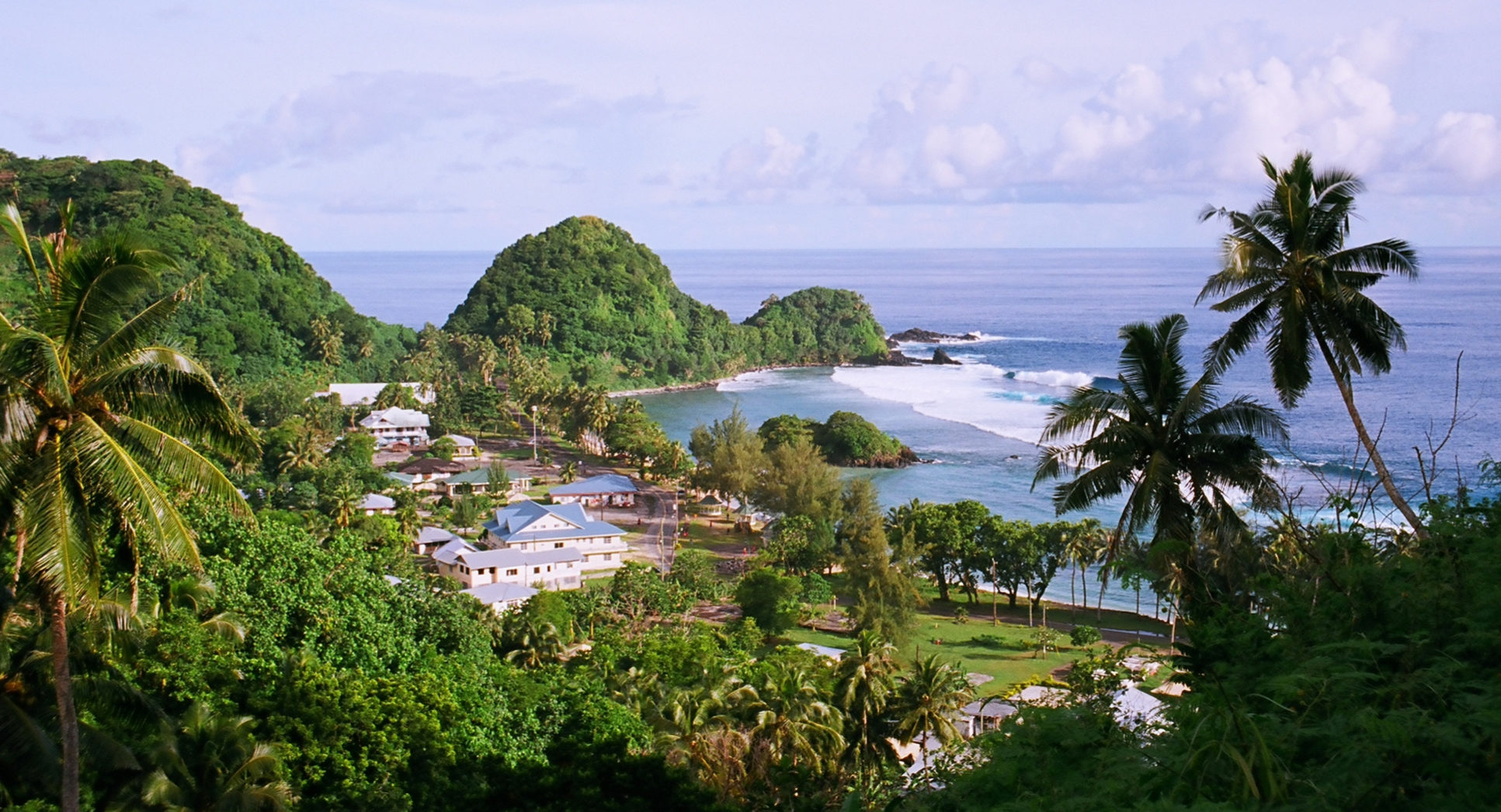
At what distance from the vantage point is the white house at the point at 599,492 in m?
42.5

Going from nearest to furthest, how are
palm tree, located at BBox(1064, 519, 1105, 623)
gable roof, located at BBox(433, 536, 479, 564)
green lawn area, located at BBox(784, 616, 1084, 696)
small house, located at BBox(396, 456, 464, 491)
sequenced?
green lawn area, located at BBox(784, 616, 1084, 696) → palm tree, located at BBox(1064, 519, 1105, 623) → gable roof, located at BBox(433, 536, 479, 564) → small house, located at BBox(396, 456, 464, 491)

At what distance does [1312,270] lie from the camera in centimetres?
1185

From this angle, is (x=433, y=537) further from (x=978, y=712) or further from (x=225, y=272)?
(x=225, y=272)

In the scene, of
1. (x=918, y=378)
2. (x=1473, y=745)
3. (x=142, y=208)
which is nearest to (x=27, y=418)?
(x=1473, y=745)

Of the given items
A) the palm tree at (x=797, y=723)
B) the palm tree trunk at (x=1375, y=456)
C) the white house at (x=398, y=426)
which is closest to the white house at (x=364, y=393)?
the white house at (x=398, y=426)

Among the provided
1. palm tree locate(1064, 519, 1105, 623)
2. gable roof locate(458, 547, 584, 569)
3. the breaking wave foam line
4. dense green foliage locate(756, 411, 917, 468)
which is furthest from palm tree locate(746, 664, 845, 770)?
the breaking wave foam line

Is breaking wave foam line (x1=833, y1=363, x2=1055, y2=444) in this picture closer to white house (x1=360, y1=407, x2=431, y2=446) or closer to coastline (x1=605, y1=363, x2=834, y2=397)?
coastline (x1=605, y1=363, x2=834, y2=397)

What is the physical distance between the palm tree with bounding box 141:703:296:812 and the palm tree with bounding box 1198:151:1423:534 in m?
10.4

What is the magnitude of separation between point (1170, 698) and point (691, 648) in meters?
13.1

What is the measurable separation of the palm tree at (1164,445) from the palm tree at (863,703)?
4519 millimetres

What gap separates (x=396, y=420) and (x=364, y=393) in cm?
815

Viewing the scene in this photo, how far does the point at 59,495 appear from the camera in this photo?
22.0ft

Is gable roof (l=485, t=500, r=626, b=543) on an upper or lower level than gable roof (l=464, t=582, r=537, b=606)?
upper

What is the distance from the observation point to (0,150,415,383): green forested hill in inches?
2879
